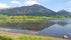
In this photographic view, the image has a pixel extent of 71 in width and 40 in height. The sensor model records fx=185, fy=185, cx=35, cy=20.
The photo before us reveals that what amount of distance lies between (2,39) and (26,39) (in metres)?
4.80

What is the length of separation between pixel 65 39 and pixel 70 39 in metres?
1.18

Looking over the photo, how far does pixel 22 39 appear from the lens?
32406 millimetres

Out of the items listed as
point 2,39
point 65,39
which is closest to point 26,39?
point 2,39

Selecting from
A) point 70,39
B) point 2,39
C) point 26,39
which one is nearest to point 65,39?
point 70,39

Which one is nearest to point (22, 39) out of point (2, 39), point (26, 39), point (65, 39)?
point (26, 39)

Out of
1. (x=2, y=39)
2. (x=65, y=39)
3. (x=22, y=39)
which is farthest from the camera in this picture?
(x=65, y=39)

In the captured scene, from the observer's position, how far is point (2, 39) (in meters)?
29.9

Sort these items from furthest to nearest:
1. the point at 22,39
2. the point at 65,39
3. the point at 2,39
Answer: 1. the point at 65,39
2. the point at 22,39
3. the point at 2,39

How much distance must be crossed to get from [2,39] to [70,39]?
62.5 ft

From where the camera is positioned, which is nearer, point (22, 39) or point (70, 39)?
point (22, 39)

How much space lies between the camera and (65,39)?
4325cm

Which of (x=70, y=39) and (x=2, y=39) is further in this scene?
(x=70, y=39)

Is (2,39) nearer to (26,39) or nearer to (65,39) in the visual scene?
(26,39)

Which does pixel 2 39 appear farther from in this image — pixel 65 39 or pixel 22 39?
pixel 65 39
